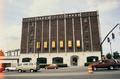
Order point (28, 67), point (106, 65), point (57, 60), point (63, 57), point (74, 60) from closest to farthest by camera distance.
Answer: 1. point (106, 65)
2. point (28, 67)
3. point (74, 60)
4. point (63, 57)
5. point (57, 60)

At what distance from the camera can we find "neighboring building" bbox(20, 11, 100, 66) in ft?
196

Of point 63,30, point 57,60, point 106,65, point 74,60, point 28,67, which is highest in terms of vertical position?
point 63,30

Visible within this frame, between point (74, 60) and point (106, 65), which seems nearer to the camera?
point (106, 65)

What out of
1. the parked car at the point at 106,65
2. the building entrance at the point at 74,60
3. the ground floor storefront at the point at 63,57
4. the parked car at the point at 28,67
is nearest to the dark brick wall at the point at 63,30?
the ground floor storefront at the point at 63,57

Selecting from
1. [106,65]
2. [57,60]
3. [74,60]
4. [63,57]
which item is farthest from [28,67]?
[74,60]

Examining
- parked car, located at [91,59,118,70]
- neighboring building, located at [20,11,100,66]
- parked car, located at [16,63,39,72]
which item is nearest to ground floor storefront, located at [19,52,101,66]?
neighboring building, located at [20,11,100,66]

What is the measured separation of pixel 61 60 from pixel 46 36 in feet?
30.9

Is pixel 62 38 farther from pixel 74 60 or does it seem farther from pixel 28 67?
pixel 28 67

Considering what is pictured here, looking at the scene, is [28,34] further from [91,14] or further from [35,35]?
[91,14]

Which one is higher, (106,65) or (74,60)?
(74,60)

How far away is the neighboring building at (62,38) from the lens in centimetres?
5978

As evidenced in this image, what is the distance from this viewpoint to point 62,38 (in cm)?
6206

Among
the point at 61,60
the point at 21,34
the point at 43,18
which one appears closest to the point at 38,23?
the point at 43,18

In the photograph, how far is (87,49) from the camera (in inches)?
2346
